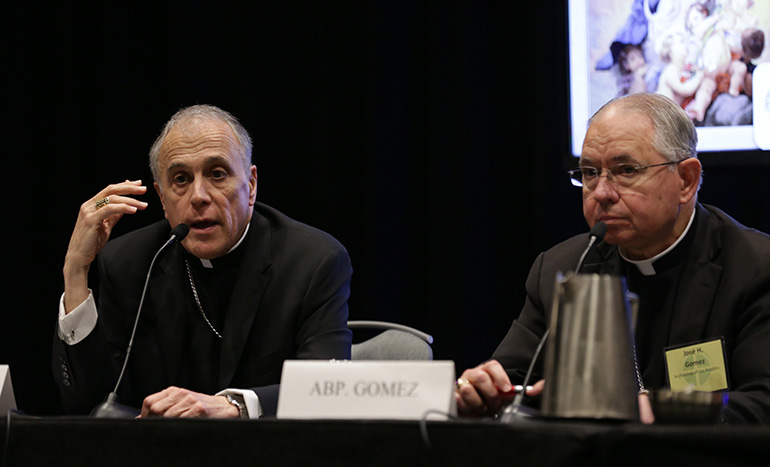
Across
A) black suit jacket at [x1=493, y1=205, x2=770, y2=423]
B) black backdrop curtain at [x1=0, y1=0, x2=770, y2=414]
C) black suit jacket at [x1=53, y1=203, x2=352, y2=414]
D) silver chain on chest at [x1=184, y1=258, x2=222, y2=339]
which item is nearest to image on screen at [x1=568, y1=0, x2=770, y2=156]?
black backdrop curtain at [x1=0, y1=0, x2=770, y2=414]

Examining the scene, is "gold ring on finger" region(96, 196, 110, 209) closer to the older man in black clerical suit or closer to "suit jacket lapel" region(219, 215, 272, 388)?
the older man in black clerical suit

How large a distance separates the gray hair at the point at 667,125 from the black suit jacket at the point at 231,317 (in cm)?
104

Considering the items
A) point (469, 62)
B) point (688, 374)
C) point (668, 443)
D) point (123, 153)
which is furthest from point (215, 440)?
point (123, 153)

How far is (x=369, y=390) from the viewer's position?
141cm

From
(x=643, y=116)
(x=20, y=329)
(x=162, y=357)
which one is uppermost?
(x=643, y=116)

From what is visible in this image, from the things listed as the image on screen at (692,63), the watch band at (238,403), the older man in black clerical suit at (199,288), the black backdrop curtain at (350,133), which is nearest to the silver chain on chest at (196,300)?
the older man in black clerical suit at (199,288)

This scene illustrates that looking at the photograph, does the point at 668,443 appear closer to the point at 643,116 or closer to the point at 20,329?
the point at 643,116

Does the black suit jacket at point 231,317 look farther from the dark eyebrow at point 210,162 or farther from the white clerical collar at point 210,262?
the dark eyebrow at point 210,162

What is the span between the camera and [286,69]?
13.5 feet

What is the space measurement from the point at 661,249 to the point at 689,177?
21 cm

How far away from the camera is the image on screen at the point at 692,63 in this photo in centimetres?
327

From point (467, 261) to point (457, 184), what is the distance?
332 millimetres

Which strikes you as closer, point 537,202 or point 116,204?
point 116,204

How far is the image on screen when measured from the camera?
3.27 m
